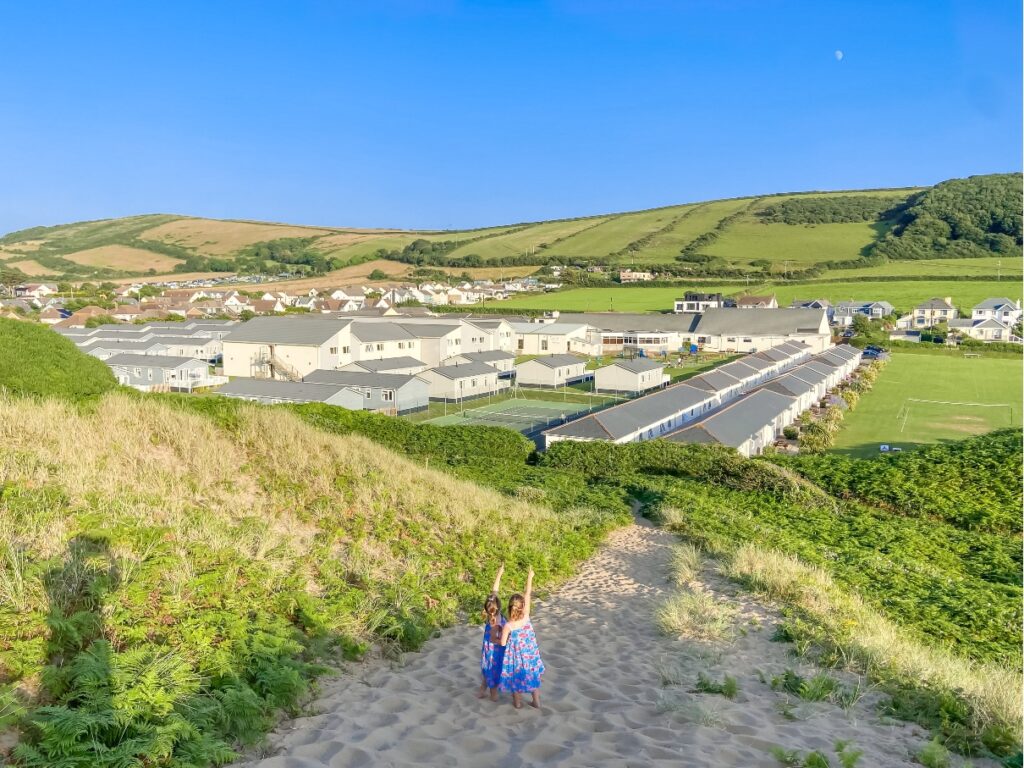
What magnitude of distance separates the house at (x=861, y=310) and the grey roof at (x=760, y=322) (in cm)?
1794

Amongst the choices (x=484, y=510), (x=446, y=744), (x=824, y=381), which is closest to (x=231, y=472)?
(x=484, y=510)

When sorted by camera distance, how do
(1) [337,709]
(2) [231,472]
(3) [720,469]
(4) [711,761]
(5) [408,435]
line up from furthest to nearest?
(5) [408,435] → (3) [720,469] → (2) [231,472] → (1) [337,709] → (4) [711,761]

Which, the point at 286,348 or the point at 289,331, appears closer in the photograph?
the point at 286,348

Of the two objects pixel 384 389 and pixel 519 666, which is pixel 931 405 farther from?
pixel 519 666

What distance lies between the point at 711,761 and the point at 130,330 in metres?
72.0

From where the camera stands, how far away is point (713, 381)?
Answer: 142ft

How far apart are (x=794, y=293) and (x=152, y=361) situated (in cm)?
9744

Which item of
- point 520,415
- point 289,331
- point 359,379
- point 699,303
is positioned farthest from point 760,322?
point 359,379

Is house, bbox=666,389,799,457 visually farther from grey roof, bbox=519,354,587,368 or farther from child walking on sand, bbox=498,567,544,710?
child walking on sand, bbox=498,567,544,710

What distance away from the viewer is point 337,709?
5852 mm

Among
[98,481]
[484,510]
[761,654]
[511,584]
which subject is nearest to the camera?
[761,654]

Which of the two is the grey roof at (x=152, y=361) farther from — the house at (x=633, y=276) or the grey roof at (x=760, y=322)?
the house at (x=633, y=276)

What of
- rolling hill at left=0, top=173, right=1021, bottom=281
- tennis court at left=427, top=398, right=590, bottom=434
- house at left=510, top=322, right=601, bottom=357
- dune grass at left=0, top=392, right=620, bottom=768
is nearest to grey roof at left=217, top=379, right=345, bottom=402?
tennis court at left=427, top=398, right=590, bottom=434

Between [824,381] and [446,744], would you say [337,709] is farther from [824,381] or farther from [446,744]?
[824,381]
